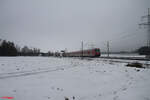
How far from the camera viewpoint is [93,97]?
12.5 feet

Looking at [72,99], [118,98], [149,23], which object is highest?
[149,23]

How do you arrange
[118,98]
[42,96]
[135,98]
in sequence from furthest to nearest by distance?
[42,96] < [118,98] < [135,98]

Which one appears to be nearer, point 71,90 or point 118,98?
point 118,98

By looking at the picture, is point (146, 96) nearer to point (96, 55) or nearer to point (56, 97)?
point (56, 97)

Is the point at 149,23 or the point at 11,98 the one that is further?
the point at 149,23

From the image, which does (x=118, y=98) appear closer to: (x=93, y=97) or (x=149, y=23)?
(x=93, y=97)

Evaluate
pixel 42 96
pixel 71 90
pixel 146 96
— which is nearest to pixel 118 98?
pixel 146 96

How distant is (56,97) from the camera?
3834 mm

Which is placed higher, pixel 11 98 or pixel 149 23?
pixel 149 23

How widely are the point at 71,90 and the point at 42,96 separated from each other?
1499 mm

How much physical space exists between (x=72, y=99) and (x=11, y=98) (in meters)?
2.73

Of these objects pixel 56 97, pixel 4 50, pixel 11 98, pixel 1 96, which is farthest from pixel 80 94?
pixel 4 50

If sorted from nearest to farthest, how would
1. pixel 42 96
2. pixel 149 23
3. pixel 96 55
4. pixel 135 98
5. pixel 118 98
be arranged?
pixel 135 98
pixel 118 98
pixel 42 96
pixel 149 23
pixel 96 55

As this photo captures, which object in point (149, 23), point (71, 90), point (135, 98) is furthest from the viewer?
point (149, 23)
